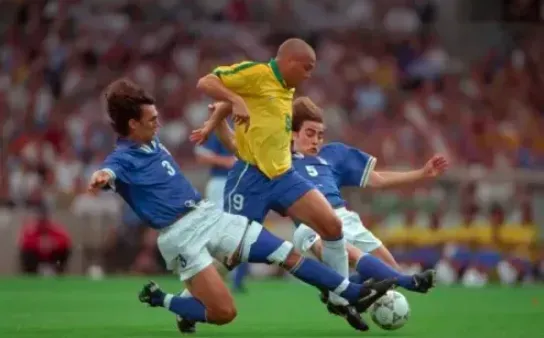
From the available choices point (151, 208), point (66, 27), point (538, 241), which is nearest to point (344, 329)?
point (151, 208)

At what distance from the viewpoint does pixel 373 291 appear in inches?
426

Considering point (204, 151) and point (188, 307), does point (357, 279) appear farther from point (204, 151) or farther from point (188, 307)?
point (204, 151)

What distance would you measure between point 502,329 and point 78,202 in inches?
483

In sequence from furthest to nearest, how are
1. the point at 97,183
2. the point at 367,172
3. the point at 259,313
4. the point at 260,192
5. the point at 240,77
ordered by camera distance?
the point at 259,313 → the point at 367,172 → the point at 240,77 → the point at 260,192 → the point at 97,183

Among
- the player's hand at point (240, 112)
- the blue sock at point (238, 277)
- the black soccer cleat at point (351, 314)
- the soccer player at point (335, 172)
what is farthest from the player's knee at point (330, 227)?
the blue sock at point (238, 277)

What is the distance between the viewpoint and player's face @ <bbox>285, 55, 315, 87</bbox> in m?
11.6

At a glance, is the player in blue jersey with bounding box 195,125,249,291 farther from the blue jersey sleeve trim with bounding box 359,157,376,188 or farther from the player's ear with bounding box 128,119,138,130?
the player's ear with bounding box 128,119,138,130

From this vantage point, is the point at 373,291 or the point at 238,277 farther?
the point at 238,277

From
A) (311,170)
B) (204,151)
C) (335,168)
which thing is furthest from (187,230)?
(204,151)

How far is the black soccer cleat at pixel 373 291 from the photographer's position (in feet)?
35.4

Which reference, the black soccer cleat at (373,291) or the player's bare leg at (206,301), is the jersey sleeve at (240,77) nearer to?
the player's bare leg at (206,301)

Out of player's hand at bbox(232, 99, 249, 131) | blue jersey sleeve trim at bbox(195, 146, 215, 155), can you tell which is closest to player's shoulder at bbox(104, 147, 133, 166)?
player's hand at bbox(232, 99, 249, 131)

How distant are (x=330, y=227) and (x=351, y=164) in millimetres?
1477

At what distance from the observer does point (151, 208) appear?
10859 millimetres
